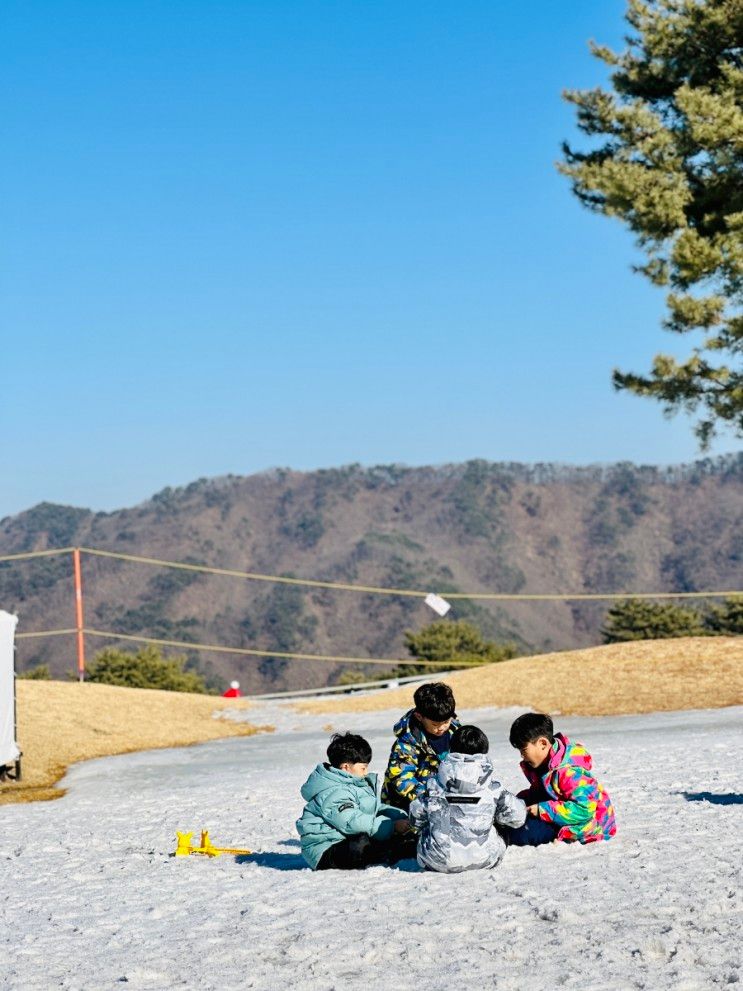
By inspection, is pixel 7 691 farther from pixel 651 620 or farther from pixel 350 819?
pixel 651 620

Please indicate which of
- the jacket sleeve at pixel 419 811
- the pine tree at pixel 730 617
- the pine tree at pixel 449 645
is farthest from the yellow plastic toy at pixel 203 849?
the pine tree at pixel 730 617

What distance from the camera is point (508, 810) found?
6371mm

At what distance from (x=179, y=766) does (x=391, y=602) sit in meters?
140

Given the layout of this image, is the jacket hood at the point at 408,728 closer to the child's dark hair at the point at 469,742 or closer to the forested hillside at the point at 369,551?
the child's dark hair at the point at 469,742

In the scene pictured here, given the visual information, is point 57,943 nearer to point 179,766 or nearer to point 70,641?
point 179,766

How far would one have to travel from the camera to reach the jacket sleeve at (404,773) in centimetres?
701

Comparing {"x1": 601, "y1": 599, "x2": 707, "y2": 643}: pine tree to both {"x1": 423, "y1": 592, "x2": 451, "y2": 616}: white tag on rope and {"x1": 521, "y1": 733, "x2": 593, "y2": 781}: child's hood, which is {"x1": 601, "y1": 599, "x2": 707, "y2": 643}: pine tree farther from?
{"x1": 521, "y1": 733, "x2": 593, "y2": 781}: child's hood

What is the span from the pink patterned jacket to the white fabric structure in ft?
28.6

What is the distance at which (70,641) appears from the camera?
5443 inches

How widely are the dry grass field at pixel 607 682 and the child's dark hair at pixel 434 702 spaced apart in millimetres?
10499

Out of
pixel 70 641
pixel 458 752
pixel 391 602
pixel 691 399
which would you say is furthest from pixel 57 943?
pixel 391 602

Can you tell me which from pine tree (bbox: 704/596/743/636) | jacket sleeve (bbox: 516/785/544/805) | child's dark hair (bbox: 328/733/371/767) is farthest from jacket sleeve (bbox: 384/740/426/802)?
pine tree (bbox: 704/596/743/636)

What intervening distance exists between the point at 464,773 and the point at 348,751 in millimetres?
731

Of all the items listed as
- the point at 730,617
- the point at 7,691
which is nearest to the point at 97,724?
the point at 7,691
